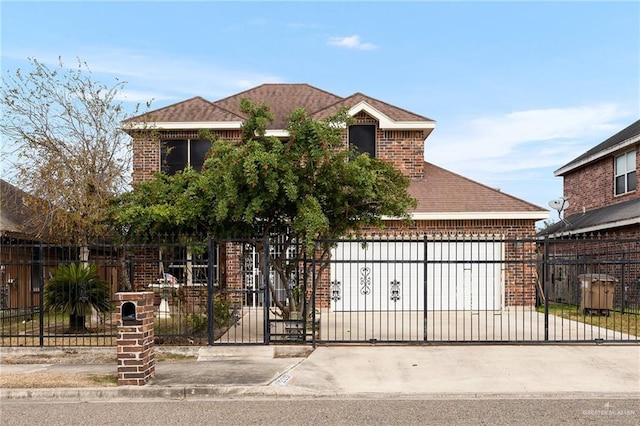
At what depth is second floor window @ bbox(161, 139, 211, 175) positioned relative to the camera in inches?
758

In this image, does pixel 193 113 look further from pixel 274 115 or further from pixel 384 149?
pixel 384 149

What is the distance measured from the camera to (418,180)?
63.1 ft

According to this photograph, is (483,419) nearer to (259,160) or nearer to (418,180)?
(259,160)

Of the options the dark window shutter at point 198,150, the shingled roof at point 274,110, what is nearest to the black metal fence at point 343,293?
the dark window shutter at point 198,150

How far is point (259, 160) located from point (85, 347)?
15.2 ft

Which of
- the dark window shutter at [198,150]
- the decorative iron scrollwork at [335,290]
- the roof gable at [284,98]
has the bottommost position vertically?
the decorative iron scrollwork at [335,290]

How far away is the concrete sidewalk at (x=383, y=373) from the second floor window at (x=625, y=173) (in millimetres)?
13006

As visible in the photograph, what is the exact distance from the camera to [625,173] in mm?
22719

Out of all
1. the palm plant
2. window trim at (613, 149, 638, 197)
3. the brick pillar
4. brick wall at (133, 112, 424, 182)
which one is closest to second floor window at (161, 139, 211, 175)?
brick wall at (133, 112, 424, 182)

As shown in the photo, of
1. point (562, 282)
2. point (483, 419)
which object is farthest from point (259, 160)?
point (562, 282)

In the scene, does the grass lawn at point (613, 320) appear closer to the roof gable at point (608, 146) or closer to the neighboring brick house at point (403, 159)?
the neighboring brick house at point (403, 159)

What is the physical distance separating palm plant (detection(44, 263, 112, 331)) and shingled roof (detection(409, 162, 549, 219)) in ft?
28.2

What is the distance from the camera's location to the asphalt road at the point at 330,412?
6820mm

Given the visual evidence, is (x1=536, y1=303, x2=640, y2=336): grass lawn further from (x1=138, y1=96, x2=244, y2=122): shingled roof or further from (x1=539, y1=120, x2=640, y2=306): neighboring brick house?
(x1=138, y1=96, x2=244, y2=122): shingled roof
